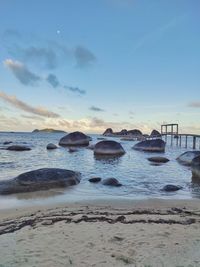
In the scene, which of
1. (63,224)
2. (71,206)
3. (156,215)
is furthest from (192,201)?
(63,224)

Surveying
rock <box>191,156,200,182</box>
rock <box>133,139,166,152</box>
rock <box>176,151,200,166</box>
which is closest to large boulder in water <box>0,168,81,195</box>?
rock <box>191,156,200,182</box>

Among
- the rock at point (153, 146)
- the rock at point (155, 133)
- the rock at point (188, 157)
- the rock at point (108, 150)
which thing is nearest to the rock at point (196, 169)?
the rock at point (188, 157)

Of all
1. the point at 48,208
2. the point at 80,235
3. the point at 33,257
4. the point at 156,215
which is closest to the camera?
the point at 33,257

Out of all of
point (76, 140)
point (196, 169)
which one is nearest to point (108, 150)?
point (76, 140)

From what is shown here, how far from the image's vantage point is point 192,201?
14.3m

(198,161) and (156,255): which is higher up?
(198,161)

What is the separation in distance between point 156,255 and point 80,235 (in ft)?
7.06

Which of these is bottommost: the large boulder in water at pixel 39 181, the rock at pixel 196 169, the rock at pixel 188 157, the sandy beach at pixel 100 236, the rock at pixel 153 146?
the sandy beach at pixel 100 236

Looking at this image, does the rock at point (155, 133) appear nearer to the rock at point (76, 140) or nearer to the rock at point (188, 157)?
the rock at point (76, 140)

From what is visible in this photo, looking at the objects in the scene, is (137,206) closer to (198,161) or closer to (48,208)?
(48,208)

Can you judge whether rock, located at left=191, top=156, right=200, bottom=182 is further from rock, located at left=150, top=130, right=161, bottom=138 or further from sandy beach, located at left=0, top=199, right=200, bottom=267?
rock, located at left=150, top=130, right=161, bottom=138

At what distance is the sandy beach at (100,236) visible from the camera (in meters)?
6.92

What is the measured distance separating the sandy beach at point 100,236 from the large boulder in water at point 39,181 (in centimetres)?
324

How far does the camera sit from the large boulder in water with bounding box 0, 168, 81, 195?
50.7ft
